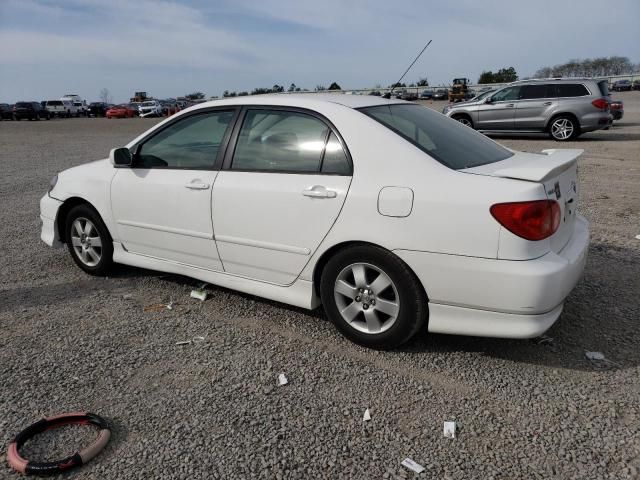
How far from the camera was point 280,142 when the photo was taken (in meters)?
3.64

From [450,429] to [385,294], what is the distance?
2.97 feet

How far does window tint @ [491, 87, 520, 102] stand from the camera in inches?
612

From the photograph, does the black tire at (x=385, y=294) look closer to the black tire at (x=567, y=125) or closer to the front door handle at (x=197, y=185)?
the front door handle at (x=197, y=185)

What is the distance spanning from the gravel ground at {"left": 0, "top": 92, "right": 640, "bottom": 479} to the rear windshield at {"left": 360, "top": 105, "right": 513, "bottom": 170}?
3.89 feet

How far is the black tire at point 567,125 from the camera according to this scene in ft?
47.9

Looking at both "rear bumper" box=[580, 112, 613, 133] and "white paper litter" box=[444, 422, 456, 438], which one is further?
"rear bumper" box=[580, 112, 613, 133]

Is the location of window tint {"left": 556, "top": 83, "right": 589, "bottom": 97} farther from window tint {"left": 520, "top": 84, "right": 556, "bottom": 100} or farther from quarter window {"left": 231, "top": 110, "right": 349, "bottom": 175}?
quarter window {"left": 231, "top": 110, "right": 349, "bottom": 175}

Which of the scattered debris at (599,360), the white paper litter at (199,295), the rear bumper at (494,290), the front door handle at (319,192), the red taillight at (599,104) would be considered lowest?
the scattered debris at (599,360)

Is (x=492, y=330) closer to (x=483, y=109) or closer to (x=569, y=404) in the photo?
(x=569, y=404)

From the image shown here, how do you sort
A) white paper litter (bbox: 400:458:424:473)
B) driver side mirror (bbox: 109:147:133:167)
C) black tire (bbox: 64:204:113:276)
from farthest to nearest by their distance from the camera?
black tire (bbox: 64:204:113:276), driver side mirror (bbox: 109:147:133:167), white paper litter (bbox: 400:458:424:473)

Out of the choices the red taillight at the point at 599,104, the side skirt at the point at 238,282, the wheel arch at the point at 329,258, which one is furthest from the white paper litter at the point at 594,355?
the red taillight at the point at 599,104

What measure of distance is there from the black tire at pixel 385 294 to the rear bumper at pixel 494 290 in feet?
0.21

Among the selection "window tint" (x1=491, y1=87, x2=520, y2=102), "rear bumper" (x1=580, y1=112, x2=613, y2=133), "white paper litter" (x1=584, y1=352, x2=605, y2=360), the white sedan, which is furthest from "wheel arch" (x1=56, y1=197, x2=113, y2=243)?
"window tint" (x1=491, y1=87, x2=520, y2=102)

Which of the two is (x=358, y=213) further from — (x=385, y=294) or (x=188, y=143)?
(x=188, y=143)
